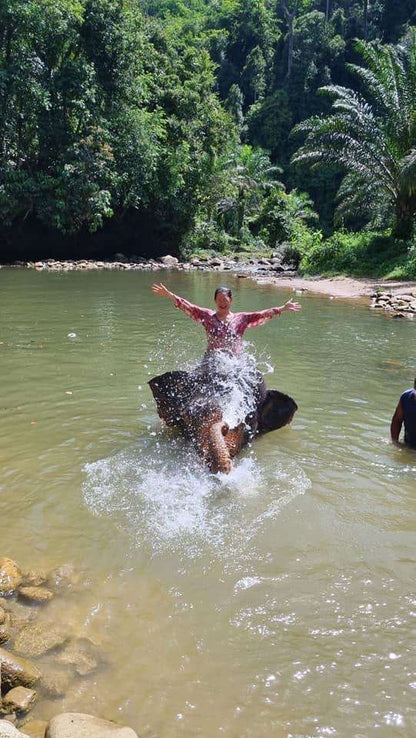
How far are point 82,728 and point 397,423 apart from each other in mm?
4876

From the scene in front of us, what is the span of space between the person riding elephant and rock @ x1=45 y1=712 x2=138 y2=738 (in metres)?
3.67

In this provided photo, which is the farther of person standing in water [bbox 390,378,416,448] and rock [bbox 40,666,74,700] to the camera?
person standing in water [bbox 390,378,416,448]

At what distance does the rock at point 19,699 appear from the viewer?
2.80 meters

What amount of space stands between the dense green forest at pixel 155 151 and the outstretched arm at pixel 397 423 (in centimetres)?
1846

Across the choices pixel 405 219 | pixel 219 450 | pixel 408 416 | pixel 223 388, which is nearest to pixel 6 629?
pixel 219 450

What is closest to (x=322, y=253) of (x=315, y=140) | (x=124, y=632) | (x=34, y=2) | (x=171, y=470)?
(x=315, y=140)

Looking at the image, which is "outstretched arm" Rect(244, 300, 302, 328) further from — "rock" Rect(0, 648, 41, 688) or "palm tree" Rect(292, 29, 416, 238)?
"palm tree" Rect(292, 29, 416, 238)

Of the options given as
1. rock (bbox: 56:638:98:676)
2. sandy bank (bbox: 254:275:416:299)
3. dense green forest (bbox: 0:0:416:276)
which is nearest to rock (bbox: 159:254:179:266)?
dense green forest (bbox: 0:0:416:276)

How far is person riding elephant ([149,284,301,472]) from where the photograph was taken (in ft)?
21.2

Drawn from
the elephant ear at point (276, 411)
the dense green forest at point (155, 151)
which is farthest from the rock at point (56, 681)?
the dense green forest at point (155, 151)

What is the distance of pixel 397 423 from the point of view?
6.50 metres

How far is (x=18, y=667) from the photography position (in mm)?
2957

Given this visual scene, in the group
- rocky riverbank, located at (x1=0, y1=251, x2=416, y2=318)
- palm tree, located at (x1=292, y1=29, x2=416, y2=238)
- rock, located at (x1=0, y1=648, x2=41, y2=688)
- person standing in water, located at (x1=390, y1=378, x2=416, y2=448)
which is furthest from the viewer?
palm tree, located at (x1=292, y1=29, x2=416, y2=238)

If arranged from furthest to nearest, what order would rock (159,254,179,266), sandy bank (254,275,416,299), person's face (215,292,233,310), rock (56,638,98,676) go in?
1. rock (159,254,179,266)
2. sandy bank (254,275,416,299)
3. person's face (215,292,233,310)
4. rock (56,638,98,676)
